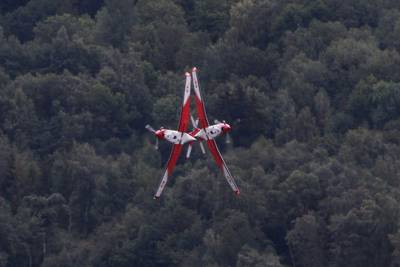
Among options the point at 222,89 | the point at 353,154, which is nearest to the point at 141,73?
the point at 222,89

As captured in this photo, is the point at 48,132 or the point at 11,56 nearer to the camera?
the point at 48,132

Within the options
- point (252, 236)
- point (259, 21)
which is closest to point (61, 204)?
point (252, 236)

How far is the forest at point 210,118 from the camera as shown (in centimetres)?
11312

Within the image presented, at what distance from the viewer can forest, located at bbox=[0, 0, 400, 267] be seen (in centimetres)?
11312

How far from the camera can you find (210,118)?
400 ft

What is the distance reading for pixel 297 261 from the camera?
113 meters

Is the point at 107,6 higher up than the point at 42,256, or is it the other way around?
the point at 107,6

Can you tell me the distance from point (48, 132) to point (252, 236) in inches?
647

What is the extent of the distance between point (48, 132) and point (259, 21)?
15468mm

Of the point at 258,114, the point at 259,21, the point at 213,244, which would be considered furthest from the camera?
the point at 259,21

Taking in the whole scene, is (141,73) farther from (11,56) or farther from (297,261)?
(297,261)

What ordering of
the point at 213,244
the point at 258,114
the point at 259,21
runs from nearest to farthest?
1. the point at 213,244
2. the point at 258,114
3. the point at 259,21

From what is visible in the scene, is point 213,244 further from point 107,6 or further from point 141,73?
point 107,6

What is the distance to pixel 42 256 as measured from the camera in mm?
116312
